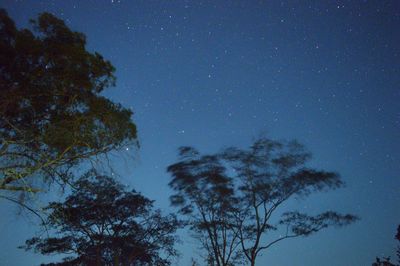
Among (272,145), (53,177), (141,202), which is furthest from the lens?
(141,202)

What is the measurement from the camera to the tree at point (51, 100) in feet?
40.9

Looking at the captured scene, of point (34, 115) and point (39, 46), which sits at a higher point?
point (39, 46)

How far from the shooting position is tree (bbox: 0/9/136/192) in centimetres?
1247

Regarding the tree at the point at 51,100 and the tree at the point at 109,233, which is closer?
the tree at the point at 51,100

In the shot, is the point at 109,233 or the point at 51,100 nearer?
the point at 51,100

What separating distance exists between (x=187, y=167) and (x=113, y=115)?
47.2ft

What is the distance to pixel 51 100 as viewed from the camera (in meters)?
13.4

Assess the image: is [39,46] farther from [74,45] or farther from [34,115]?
Answer: [34,115]

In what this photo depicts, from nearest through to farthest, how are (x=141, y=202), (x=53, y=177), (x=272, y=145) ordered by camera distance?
(x=53, y=177), (x=272, y=145), (x=141, y=202)

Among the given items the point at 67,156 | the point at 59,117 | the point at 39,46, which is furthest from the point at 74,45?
the point at 67,156

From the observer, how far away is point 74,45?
13.9 meters

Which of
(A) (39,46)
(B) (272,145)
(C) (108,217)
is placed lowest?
(A) (39,46)

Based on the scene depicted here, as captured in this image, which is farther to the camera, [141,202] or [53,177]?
[141,202]

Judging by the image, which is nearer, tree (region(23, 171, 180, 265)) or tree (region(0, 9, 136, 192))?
tree (region(0, 9, 136, 192))
